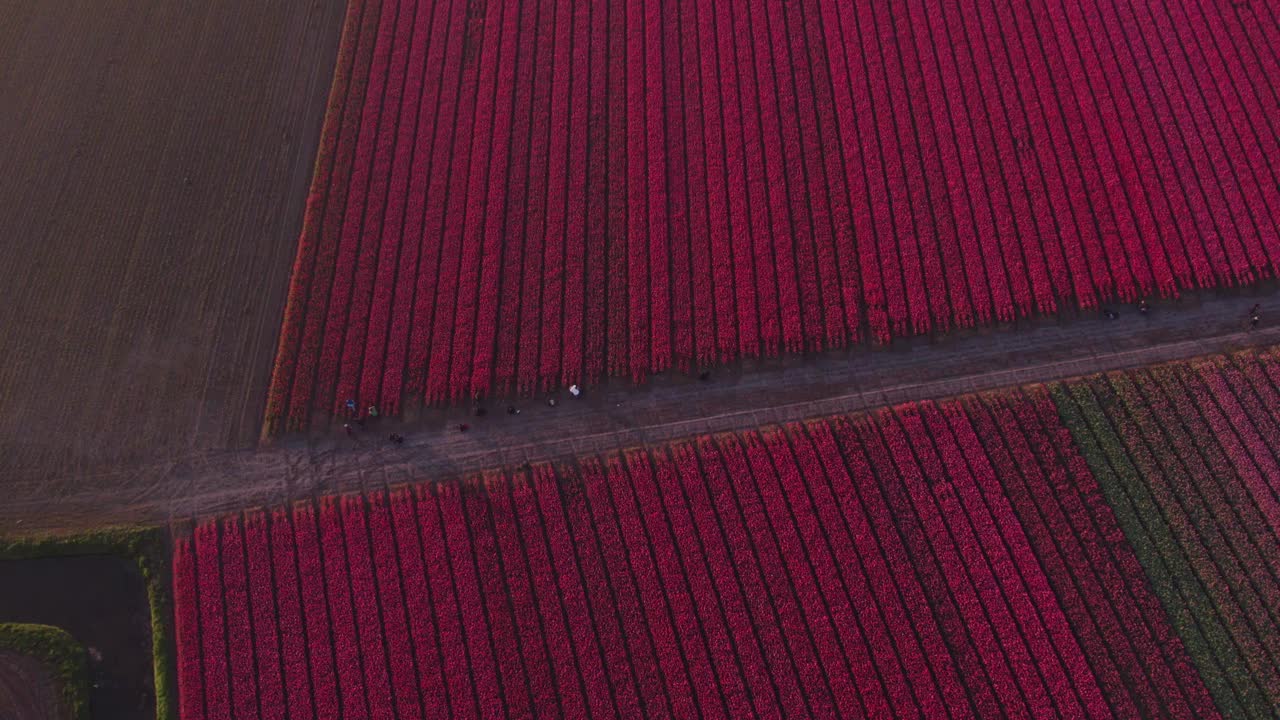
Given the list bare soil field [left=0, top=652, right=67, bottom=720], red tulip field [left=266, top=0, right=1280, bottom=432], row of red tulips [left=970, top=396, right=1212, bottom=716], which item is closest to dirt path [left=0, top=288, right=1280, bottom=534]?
red tulip field [left=266, top=0, right=1280, bottom=432]

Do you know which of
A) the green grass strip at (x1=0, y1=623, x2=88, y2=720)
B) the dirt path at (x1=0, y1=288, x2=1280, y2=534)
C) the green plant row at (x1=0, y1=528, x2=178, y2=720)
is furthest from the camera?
the dirt path at (x1=0, y1=288, x2=1280, y2=534)

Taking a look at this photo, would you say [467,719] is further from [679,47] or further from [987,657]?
[679,47]

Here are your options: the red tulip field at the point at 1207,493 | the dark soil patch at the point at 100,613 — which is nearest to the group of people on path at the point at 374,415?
the dark soil patch at the point at 100,613

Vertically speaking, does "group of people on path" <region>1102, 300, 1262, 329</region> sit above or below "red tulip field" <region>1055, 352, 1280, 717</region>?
above

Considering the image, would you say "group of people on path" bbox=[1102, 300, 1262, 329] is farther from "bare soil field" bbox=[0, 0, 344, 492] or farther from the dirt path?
"bare soil field" bbox=[0, 0, 344, 492]

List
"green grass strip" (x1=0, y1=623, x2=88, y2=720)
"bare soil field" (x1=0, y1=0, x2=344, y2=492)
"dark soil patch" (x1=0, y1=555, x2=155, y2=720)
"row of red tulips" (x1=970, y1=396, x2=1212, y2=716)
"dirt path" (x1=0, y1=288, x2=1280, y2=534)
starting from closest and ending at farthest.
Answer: "row of red tulips" (x1=970, y1=396, x2=1212, y2=716)
"green grass strip" (x1=0, y1=623, x2=88, y2=720)
"dark soil patch" (x1=0, y1=555, x2=155, y2=720)
"dirt path" (x1=0, y1=288, x2=1280, y2=534)
"bare soil field" (x1=0, y1=0, x2=344, y2=492)

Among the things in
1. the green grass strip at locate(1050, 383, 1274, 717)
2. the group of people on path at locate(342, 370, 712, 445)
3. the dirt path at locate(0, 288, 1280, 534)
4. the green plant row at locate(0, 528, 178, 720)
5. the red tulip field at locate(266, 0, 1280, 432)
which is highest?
the red tulip field at locate(266, 0, 1280, 432)

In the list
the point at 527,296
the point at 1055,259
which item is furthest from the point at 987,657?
the point at 527,296

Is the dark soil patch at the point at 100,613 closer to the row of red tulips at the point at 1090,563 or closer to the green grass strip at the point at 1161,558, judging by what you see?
the row of red tulips at the point at 1090,563

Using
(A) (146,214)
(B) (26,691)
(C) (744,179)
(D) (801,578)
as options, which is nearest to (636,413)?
(D) (801,578)
